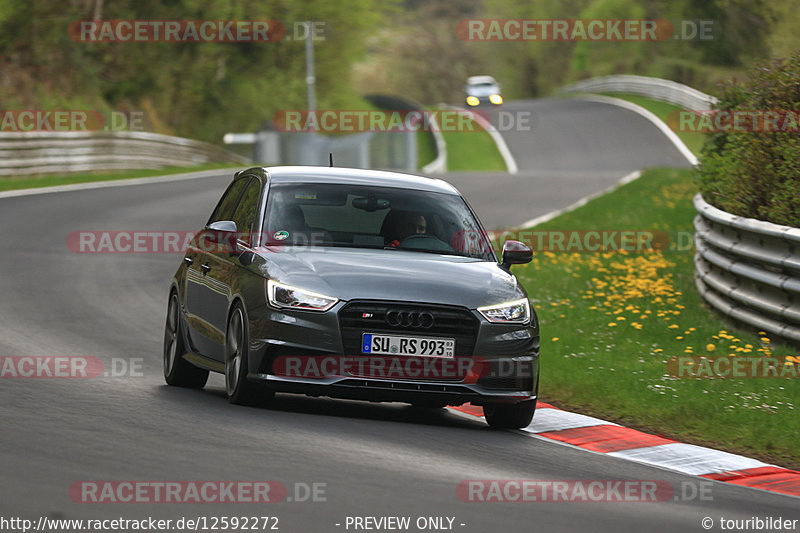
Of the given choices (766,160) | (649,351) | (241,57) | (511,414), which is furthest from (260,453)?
(241,57)

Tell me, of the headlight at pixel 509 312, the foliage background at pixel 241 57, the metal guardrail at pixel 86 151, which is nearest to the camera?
the headlight at pixel 509 312

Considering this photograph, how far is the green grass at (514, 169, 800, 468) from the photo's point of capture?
398 inches

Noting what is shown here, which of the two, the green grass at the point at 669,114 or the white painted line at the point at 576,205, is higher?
the white painted line at the point at 576,205

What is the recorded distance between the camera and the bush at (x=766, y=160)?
1357 cm

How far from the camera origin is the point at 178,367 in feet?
35.9

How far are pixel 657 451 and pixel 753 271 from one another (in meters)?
4.76

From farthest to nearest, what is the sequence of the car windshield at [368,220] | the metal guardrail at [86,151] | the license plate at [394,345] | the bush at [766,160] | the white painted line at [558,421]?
1. the metal guardrail at [86,151]
2. the bush at [766,160]
3. the car windshield at [368,220]
4. the white painted line at [558,421]
5. the license plate at [394,345]

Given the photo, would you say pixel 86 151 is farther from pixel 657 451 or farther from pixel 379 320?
pixel 657 451

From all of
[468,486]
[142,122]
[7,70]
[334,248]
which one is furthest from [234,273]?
[142,122]

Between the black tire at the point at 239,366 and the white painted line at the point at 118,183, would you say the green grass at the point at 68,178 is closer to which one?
the white painted line at the point at 118,183

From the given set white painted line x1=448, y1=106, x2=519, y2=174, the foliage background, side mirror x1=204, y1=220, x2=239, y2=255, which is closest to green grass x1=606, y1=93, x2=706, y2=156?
the foliage background

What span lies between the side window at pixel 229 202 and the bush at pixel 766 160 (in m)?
5.19

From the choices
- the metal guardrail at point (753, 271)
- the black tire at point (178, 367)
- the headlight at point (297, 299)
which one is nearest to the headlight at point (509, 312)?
the headlight at point (297, 299)

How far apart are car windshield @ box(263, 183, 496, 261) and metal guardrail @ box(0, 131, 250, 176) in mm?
23255
